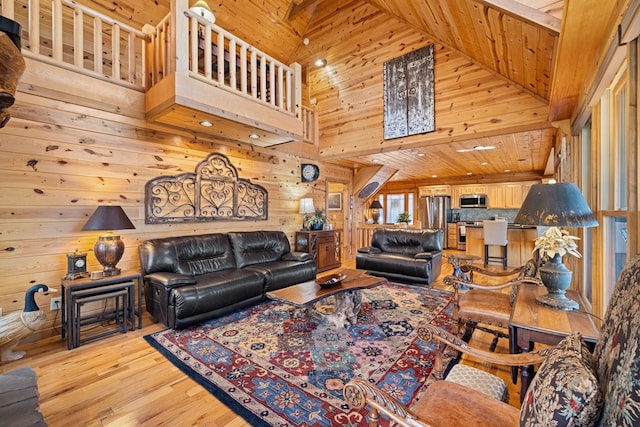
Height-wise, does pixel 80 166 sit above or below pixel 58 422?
above

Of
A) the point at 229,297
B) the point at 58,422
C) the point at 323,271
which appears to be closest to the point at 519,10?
the point at 229,297

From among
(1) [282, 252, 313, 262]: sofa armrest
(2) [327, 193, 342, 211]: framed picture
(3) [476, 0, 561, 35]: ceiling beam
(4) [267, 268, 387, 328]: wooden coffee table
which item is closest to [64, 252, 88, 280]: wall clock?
(4) [267, 268, 387, 328]: wooden coffee table

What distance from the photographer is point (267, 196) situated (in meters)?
5.09

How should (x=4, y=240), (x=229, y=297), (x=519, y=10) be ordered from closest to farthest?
(x=519, y=10), (x=4, y=240), (x=229, y=297)

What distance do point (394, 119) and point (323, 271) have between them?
10.2ft

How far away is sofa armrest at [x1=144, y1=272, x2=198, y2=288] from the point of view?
286 centimetres

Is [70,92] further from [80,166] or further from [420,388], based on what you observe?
[420,388]

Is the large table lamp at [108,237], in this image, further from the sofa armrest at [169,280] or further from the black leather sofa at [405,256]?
the black leather sofa at [405,256]

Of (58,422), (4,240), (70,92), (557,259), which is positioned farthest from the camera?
(70,92)

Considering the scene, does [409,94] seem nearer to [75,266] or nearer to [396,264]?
[396,264]

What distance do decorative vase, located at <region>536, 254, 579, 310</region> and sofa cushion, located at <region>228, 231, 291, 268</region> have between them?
336 centimetres

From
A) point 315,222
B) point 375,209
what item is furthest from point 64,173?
point 375,209

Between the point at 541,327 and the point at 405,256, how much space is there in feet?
11.3

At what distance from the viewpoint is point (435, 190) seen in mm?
9086
